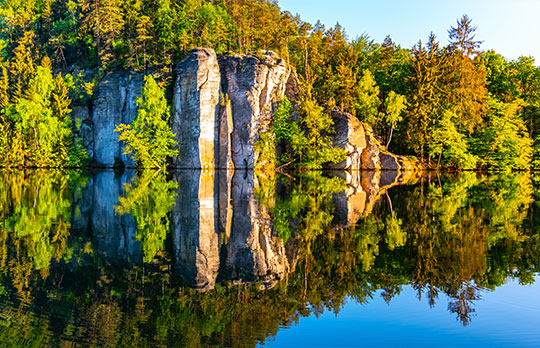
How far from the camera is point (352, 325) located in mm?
5363

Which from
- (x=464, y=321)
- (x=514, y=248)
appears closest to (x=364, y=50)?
(x=514, y=248)

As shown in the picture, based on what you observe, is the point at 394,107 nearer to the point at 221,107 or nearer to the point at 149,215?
the point at 221,107

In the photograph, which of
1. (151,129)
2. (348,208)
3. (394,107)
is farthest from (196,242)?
(394,107)

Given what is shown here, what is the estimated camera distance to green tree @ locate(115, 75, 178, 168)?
45.5 m

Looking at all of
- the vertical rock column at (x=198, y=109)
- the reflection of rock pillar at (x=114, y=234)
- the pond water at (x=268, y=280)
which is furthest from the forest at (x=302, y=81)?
the pond water at (x=268, y=280)

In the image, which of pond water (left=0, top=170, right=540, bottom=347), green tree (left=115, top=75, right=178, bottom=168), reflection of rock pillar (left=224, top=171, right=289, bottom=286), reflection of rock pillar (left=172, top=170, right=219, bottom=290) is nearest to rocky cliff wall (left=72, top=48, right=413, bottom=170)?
green tree (left=115, top=75, right=178, bottom=168)

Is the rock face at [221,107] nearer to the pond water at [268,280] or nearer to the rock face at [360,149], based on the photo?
the rock face at [360,149]

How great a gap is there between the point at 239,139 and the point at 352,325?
42549mm

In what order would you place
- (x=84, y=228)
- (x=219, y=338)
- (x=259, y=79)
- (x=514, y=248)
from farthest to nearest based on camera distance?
1. (x=259, y=79)
2. (x=84, y=228)
3. (x=514, y=248)
4. (x=219, y=338)

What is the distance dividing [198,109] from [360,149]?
64.7ft

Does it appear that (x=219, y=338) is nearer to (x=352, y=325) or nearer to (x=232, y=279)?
(x=352, y=325)

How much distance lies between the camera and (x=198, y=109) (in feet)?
150

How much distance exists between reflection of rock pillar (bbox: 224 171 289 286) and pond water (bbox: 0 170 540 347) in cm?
4

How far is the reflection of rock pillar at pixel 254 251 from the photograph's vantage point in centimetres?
746
